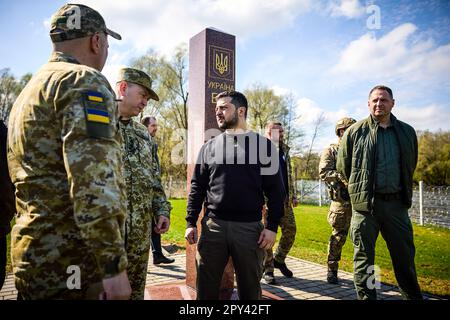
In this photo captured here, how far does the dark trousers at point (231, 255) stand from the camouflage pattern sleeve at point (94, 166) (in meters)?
1.35

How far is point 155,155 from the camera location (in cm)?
332

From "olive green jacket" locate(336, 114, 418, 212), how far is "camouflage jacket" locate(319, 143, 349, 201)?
96 centimetres

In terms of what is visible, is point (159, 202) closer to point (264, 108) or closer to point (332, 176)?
point (332, 176)

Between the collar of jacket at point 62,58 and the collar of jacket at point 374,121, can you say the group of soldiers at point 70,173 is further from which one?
the collar of jacket at point 374,121

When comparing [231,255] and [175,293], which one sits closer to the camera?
[231,255]

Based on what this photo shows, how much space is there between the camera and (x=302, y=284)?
4.67 meters

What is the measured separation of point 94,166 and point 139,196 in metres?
1.46

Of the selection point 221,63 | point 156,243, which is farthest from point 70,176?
point 156,243

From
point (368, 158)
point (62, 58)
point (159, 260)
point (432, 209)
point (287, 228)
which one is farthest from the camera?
point (432, 209)

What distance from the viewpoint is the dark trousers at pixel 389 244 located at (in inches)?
128

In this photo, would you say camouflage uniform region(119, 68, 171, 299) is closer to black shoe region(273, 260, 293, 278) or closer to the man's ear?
the man's ear

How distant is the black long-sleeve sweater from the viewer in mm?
2727
